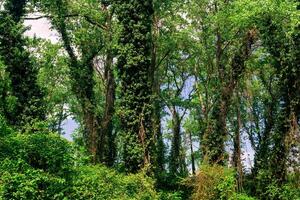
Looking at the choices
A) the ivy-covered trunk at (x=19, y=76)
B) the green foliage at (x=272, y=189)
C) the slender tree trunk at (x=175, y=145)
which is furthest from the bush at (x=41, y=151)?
the slender tree trunk at (x=175, y=145)

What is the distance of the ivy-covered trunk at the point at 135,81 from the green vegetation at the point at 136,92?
0.17ft

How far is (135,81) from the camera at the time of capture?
100 feet

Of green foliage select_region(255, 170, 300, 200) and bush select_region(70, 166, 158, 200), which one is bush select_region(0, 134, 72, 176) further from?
green foliage select_region(255, 170, 300, 200)

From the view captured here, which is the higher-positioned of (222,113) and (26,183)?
(222,113)

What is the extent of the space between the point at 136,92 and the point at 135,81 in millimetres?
568

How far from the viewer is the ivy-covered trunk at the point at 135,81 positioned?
2964 centimetres

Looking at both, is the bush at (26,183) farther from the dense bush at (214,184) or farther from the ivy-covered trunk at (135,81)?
the dense bush at (214,184)

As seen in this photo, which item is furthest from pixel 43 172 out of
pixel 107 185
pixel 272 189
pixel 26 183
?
pixel 272 189

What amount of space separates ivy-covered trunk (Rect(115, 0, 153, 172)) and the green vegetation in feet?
0.17

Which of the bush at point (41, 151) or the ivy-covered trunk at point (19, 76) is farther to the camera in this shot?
the ivy-covered trunk at point (19, 76)

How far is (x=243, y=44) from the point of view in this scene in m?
33.3

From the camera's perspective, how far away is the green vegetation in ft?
73.6

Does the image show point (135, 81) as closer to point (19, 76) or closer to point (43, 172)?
point (19, 76)

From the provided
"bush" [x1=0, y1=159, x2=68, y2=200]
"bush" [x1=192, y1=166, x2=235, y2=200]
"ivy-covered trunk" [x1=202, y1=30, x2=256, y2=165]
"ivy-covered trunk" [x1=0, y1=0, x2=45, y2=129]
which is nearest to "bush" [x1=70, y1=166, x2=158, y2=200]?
"bush" [x1=0, y1=159, x2=68, y2=200]
